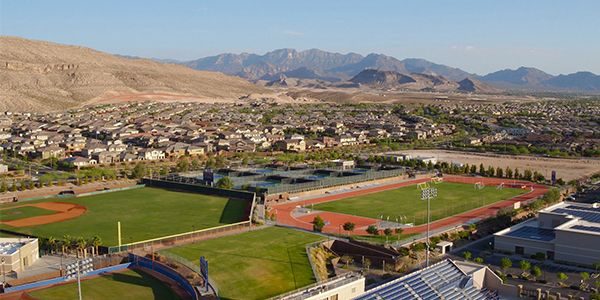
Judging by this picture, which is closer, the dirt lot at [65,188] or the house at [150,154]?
the dirt lot at [65,188]

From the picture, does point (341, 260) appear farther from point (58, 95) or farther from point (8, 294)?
point (58, 95)

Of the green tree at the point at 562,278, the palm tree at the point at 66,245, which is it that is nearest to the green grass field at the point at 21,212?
the palm tree at the point at 66,245

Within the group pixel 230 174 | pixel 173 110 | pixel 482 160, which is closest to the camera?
pixel 230 174

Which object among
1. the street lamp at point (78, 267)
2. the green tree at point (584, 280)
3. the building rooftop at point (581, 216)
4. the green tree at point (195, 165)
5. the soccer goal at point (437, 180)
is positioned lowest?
the green tree at point (584, 280)

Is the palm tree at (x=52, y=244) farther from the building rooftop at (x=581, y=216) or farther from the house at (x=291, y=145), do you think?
the house at (x=291, y=145)

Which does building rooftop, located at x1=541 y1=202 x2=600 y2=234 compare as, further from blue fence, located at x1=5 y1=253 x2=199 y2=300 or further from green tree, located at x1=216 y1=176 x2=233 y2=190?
green tree, located at x1=216 y1=176 x2=233 y2=190

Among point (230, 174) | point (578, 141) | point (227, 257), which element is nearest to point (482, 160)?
point (578, 141)
